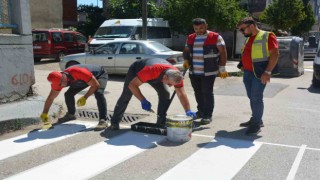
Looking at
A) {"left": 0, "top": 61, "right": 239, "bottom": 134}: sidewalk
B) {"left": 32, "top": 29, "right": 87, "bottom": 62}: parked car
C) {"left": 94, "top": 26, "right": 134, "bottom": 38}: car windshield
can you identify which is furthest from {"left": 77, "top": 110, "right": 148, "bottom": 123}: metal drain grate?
{"left": 32, "top": 29, "right": 87, "bottom": 62}: parked car

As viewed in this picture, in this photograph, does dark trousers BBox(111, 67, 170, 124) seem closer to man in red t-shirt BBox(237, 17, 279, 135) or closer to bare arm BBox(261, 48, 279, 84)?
man in red t-shirt BBox(237, 17, 279, 135)

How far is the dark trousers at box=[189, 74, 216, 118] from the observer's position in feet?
21.8

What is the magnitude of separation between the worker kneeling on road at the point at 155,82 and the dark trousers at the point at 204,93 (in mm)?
789

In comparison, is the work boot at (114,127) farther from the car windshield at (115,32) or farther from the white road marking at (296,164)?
the car windshield at (115,32)

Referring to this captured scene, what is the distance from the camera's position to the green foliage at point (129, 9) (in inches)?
992

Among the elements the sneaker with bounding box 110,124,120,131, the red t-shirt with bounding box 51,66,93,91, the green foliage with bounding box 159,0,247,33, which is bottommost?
the sneaker with bounding box 110,124,120,131

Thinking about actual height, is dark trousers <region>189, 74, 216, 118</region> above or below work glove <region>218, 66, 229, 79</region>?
below

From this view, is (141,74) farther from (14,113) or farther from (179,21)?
(179,21)

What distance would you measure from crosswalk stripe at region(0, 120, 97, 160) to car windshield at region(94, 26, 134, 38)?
35.7 feet

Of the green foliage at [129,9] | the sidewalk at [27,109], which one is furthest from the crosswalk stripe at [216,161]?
the green foliage at [129,9]

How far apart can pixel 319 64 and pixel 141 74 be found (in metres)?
7.57

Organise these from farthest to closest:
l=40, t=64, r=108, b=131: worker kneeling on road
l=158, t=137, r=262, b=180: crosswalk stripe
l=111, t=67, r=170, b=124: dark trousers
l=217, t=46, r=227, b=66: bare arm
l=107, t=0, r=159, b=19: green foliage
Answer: l=107, t=0, r=159, b=19: green foliage → l=217, t=46, r=227, b=66: bare arm → l=111, t=67, r=170, b=124: dark trousers → l=40, t=64, r=108, b=131: worker kneeling on road → l=158, t=137, r=262, b=180: crosswalk stripe

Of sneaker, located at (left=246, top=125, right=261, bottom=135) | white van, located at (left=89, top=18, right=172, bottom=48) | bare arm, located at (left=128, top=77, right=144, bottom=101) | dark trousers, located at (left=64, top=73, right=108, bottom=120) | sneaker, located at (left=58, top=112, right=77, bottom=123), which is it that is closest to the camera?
bare arm, located at (left=128, top=77, right=144, bottom=101)

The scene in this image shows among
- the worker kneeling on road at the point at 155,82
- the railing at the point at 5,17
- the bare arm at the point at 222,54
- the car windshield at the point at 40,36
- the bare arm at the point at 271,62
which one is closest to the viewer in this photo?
the worker kneeling on road at the point at 155,82
